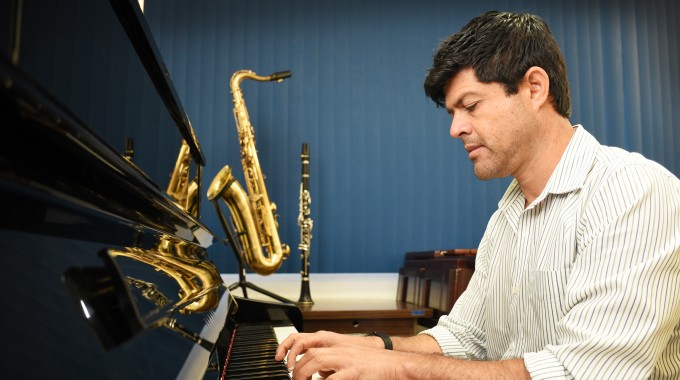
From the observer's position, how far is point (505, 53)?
134 cm

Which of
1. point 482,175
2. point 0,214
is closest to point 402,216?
point 482,175

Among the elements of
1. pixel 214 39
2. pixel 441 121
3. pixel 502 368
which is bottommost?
pixel 502 368

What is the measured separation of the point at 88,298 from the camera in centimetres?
56

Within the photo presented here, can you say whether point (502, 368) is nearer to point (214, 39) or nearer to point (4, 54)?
point (4, 54)

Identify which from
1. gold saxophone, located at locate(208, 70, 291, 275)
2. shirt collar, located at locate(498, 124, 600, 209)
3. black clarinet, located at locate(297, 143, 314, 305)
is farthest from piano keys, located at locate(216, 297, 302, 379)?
black clarinet, located at locate(297, 143, 314, 305)

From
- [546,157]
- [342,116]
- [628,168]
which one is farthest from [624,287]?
[342,116]

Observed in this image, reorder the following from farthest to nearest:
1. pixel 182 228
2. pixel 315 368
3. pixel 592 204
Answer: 1. pixel 182 228
2. pixel 592 204
3. pixel 315 368

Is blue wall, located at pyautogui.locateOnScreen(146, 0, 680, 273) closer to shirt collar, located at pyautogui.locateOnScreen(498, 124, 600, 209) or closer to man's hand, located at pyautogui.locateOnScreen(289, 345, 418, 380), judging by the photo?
shirt collar, located at pyautogui.locateOnScreen(498, 124, 600, 209)

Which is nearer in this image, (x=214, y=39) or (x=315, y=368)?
(x=315, y=368)

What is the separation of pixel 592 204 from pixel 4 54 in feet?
3.45

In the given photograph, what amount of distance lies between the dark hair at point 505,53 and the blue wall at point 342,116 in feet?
7.71

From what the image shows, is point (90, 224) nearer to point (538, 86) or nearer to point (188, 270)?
point (188, 270)

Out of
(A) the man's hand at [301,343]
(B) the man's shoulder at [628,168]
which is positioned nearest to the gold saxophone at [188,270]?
(A) the man's hand at [301,343]

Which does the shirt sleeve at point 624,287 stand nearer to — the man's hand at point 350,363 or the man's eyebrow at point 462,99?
the man's hand at point 350,363
